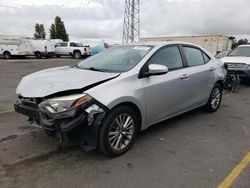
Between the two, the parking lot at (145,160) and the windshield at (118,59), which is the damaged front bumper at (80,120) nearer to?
the parking lot at (145,160)

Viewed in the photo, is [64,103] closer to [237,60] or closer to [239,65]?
[239,65]

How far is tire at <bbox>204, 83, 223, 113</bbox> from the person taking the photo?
18.5 ft

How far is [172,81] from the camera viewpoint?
4.23m

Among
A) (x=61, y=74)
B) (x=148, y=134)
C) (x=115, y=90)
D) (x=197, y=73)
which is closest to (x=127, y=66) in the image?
(x=115, y=90)

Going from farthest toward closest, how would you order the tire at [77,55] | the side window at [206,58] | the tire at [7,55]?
1. the tire at [77,55]
2. the tire at [7,55]
3. the side window at [206,58]

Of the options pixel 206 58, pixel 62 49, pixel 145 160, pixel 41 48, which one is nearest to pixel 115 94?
pixel 145 160

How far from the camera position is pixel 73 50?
92.0 ft

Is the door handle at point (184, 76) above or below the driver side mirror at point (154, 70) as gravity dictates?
below

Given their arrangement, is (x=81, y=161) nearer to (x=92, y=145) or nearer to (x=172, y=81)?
(x=92, y=145)

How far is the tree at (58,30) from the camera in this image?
49281 millimetres

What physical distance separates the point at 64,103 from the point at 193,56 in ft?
10.1

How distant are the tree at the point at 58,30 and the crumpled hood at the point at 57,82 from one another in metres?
48.2

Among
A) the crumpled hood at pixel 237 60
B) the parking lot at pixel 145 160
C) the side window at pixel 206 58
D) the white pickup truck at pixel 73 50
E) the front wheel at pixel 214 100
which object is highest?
the white pickup truck at pixel 73 50

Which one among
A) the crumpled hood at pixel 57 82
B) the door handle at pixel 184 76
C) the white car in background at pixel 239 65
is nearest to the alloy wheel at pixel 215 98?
the door handle at pixel 184 76
